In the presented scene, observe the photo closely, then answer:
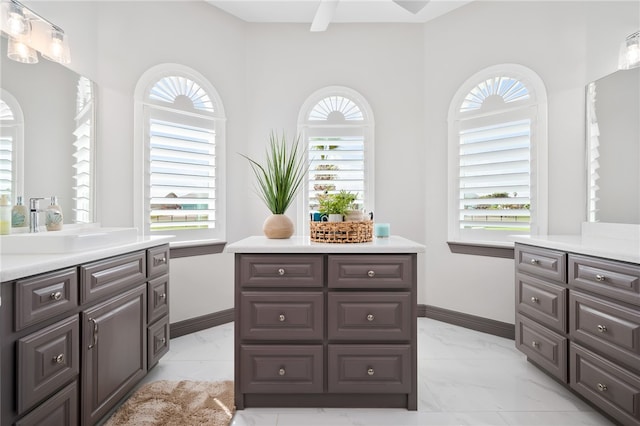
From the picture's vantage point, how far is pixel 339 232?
2.19 meters

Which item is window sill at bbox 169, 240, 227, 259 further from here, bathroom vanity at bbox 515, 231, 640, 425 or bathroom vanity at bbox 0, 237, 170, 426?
bathroom vanity at bbox 515, 231, 640, 425

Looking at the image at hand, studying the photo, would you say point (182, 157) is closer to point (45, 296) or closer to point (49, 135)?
point (49, 135)

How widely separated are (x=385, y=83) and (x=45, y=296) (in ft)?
11.4

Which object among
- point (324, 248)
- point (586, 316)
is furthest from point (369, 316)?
point (586, 316)

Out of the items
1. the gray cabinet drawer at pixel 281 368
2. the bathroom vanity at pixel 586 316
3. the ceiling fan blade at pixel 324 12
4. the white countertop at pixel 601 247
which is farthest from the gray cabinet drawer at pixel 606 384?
the ceiling fan blade at pixel 324 12

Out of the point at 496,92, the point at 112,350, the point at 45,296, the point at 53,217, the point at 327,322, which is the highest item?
the point at 496,92

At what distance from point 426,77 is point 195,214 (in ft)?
9.37

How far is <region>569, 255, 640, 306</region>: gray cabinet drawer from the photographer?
68.4 inches

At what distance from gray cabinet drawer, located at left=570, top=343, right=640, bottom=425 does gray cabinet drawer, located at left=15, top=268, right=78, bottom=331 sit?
2778 mm

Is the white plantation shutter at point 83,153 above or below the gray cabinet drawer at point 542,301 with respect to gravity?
above

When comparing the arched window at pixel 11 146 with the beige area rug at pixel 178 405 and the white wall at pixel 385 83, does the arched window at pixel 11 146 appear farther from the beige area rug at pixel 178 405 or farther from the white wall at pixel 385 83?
the beige area rug at pixel 178 405

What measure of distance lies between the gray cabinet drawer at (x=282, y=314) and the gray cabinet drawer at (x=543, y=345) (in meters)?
1.56

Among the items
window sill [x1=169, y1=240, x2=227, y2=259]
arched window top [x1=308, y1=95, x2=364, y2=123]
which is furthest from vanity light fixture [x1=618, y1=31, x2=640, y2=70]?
window sill [x1=169, y1=240, x2=227, y2=259]

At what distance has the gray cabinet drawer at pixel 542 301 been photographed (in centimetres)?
221
